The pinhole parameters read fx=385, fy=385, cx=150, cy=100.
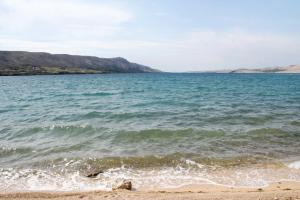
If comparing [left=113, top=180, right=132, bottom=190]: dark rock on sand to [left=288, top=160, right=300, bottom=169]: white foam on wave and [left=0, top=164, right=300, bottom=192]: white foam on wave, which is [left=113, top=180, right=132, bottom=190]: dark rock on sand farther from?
[left=288, top=160, right=300, bottom=169]: white foam on wave

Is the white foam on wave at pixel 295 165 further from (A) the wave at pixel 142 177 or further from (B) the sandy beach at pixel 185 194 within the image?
(B) the sandy beach at pixel 185 194

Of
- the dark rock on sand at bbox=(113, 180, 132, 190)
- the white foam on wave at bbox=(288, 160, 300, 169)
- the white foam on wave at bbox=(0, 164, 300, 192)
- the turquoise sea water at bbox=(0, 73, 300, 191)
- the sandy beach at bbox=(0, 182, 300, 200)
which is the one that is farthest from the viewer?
the white foam on wave at bbox=(288, 160, 300, 169)

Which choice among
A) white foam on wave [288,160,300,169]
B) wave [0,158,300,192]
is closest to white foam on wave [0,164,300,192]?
wave [0,158,300,192]

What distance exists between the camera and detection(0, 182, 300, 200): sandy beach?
10719 millimetres

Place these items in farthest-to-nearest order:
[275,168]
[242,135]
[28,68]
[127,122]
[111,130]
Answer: [28,68], [127,122], [111,130], [242,135], [275,168]

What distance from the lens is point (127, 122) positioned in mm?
26531

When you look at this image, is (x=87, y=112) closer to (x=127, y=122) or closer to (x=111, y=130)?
(x=127, y=122)

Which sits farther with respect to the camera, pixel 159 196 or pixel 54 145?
pixel 54 145

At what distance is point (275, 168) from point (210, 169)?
255 centimetres

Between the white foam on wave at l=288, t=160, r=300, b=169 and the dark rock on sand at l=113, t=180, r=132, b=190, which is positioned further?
the white foam on wave at l=288, t=160, r=300, b=169

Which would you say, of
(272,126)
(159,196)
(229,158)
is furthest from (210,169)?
(272,126)

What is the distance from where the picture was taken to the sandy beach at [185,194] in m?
10.7

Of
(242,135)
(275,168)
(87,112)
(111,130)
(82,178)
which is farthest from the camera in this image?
(87,112)

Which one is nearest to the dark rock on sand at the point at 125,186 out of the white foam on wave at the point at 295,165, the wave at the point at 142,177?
the wave at the point at 142,177
